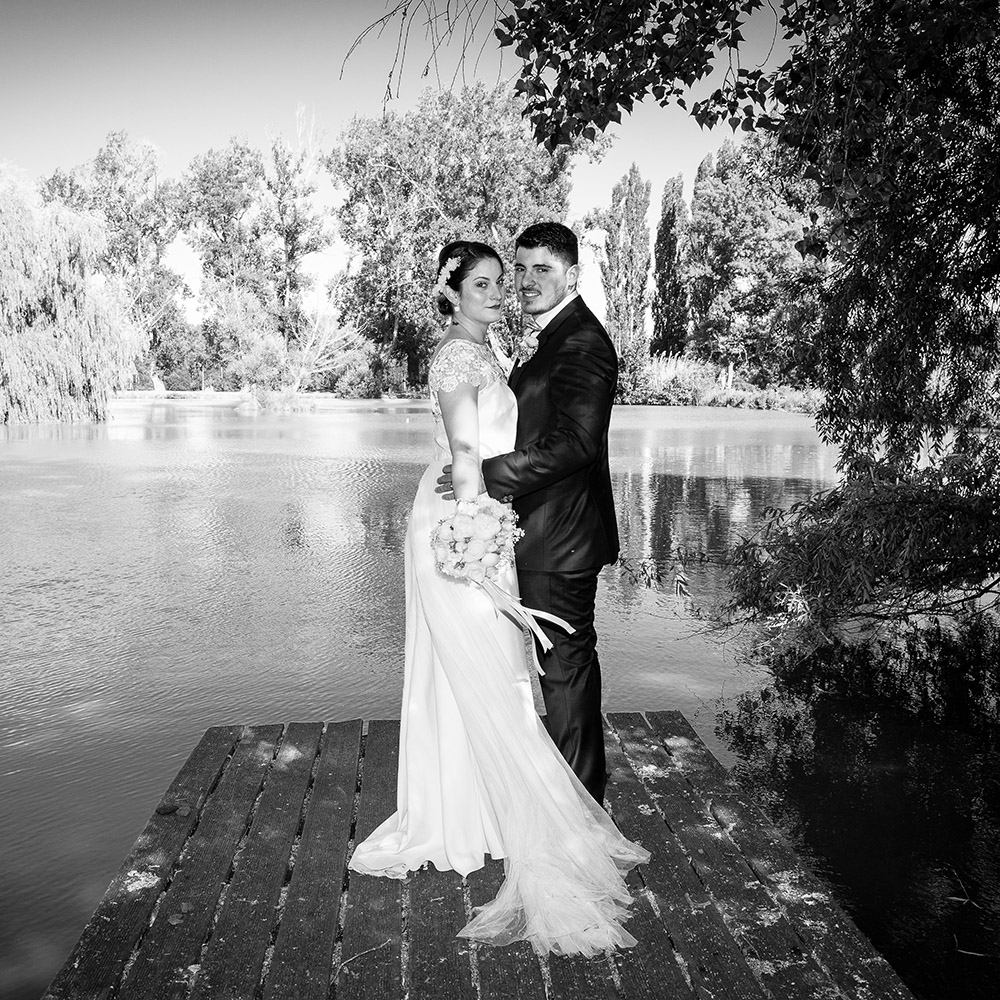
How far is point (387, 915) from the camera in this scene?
8.84 ft

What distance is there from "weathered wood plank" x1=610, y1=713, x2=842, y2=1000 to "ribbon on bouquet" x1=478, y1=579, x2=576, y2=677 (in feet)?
2.44

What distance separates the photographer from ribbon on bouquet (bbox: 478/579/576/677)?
3.06 metres

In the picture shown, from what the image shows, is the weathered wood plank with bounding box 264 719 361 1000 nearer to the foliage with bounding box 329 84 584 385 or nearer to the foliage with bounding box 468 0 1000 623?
the foliage with bounding box 468 0 1000 623

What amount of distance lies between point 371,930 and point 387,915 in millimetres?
87

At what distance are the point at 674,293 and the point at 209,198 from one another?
2161cm

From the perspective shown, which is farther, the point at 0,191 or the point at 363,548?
the point at 0,191

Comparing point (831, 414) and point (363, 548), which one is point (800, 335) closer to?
point (831, 414)

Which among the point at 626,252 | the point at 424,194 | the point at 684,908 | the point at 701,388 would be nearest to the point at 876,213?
the point at 684,908

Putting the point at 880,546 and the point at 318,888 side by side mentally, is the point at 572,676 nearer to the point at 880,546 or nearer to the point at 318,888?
the point at 318,888

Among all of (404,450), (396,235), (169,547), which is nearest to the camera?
(169,547)

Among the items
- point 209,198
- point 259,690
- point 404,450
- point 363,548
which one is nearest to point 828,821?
point 259,690

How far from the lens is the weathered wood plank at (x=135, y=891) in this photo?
2.40 metres

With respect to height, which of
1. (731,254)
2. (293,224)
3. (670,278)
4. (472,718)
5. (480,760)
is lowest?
(480,760)

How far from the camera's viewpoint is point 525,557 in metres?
3.21
